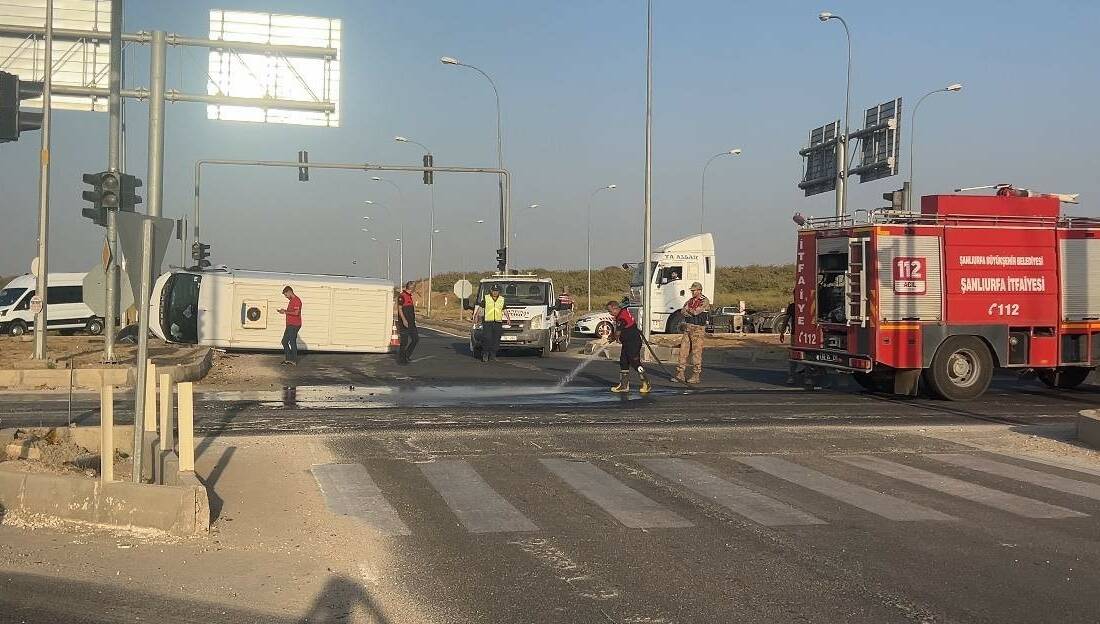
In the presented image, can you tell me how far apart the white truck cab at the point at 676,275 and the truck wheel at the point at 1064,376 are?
760 inches

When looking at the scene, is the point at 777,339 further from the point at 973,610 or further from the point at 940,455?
the point at 973,610

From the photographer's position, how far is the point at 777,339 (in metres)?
38.0

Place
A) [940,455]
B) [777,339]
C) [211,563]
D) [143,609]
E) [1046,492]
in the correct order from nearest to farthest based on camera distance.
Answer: [143,609]
[211,563]
[1046,492]
[940,455]
[777,339]

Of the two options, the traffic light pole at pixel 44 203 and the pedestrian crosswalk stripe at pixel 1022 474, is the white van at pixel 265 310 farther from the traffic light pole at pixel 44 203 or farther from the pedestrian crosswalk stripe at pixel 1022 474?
the pedestrian crosswalk stripe at pixel 1022 474

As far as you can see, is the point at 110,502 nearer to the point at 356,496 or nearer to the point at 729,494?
the point at 356,496

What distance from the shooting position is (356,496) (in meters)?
9.25

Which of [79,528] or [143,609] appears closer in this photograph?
[143,609]

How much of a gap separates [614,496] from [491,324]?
18.1 meters

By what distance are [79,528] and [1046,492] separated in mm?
8004

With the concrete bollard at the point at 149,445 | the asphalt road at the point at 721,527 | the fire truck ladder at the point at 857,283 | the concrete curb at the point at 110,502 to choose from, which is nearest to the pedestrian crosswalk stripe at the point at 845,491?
the asphalt road at the point at 721,527

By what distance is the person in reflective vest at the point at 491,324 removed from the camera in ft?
89.8

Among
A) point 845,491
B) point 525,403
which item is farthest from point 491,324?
point 845,491

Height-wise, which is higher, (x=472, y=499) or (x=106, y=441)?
(x=106, y=441)

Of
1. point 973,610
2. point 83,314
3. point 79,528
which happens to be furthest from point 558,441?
point 83,314
